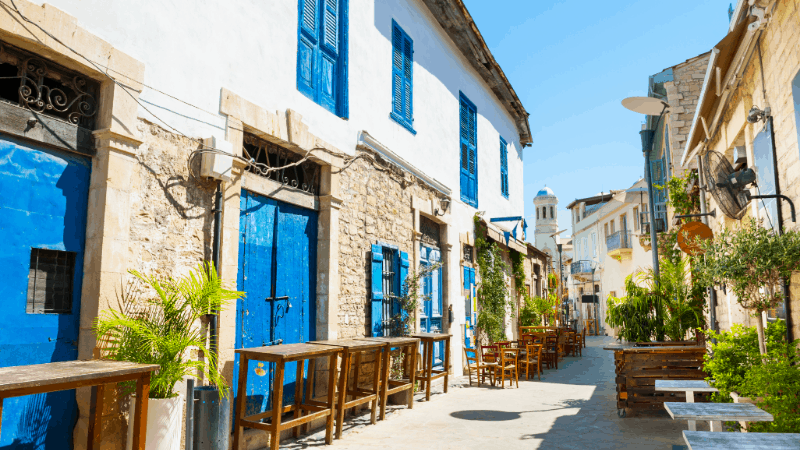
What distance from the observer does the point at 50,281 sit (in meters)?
3.66

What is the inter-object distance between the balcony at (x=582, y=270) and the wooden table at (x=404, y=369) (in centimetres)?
2854

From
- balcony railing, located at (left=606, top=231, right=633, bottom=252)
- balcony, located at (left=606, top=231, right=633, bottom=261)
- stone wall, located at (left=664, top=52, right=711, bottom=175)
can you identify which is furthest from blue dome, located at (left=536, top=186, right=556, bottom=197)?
stone wall, located at (left=664, top=52, right=711, bottom=175)

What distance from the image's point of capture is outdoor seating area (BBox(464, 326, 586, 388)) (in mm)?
9383

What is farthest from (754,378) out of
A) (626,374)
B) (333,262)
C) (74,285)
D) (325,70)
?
(325,70)

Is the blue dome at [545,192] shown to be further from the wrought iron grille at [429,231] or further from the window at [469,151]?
the wrought iron grille at [429,231]

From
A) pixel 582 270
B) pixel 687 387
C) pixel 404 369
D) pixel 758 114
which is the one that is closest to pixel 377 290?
pixel 404 369

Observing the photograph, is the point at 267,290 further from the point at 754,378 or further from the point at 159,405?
the point at 754,378

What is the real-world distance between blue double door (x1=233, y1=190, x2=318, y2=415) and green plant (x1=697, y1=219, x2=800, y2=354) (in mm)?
4093

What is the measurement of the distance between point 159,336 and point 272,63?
3.17 meters

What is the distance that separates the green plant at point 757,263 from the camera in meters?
4.12

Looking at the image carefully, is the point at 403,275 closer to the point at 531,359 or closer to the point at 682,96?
the point at 531,359

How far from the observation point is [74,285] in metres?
3.76

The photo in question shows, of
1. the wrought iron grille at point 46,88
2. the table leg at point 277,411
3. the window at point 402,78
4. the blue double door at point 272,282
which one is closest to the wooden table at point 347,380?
the blue double door at point 272,282

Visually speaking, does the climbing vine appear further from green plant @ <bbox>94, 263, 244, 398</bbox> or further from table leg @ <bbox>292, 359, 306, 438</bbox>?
green plant @ <bbox>94, 263, 244, 398</bbox>
